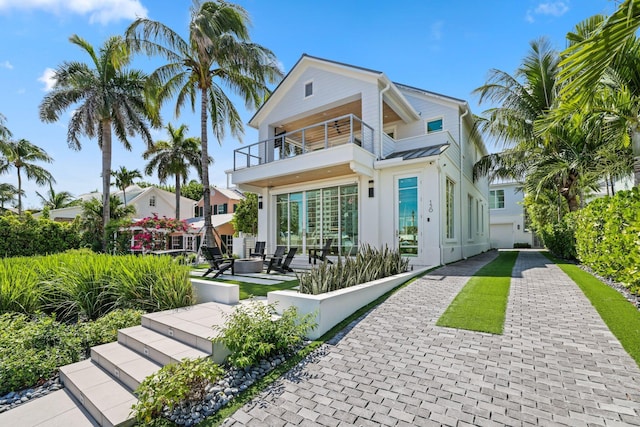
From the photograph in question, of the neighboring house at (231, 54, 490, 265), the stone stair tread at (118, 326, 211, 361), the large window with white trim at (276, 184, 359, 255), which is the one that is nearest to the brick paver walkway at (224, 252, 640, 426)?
the stone stair tread at (118, 326, 211, 361)

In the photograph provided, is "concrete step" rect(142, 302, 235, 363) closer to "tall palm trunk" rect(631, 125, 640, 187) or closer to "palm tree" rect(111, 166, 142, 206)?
"tall palm trunk" rect(631, 125, 640, 187)

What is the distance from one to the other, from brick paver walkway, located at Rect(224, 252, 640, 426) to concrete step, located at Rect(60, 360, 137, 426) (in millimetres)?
1294

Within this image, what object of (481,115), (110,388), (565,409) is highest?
(481,115)

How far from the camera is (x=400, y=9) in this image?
9906 mm

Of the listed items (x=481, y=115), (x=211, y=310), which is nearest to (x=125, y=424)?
(x=211, y=310)

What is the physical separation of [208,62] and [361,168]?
865 centimetres

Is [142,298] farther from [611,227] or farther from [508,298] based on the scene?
[611,227]

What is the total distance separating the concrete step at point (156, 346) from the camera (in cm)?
408

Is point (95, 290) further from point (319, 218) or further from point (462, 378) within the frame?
point (319, 218)

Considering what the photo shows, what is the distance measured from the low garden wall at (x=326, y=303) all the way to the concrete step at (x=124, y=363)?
1.98 meters

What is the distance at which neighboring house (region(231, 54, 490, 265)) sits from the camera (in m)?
10.9

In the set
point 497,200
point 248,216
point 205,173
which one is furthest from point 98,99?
point 497,200

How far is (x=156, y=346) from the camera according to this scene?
4.40 meters

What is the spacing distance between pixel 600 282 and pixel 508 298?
3078 millimetres
